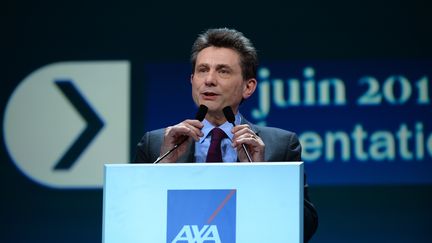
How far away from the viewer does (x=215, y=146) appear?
2.43 metres

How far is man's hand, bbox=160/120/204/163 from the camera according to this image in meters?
2.21

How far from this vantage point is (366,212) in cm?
400

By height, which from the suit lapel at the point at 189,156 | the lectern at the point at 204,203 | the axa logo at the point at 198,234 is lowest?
the axa logo at the point at 198,234

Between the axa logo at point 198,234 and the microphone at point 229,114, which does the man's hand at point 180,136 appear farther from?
the axa logo at point 198,234

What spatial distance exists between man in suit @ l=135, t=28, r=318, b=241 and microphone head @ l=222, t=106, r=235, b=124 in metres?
0.03

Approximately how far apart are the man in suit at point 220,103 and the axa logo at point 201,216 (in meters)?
0.44

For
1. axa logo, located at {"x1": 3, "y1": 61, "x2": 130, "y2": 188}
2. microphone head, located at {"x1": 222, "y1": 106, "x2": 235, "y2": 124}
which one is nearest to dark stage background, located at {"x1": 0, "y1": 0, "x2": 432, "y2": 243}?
axa logo, located at {"x1": 3, "y1": 61, "x2": 130, "y2": 188}

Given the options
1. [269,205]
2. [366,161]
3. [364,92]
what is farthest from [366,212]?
[269,205]

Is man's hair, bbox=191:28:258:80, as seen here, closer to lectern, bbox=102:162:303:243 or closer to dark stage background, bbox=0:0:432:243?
lectern, bbox=102:162:303:243

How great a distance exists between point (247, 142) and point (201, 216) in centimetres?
39

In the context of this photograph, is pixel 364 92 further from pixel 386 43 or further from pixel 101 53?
pixel 101 53

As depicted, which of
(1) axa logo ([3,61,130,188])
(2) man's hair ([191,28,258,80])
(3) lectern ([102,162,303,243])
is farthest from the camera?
(1) axa logo ([3,61,130,188])

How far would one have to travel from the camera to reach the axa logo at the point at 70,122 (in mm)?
4160

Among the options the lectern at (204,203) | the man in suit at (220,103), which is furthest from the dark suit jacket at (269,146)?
the lectern at (204,203)
